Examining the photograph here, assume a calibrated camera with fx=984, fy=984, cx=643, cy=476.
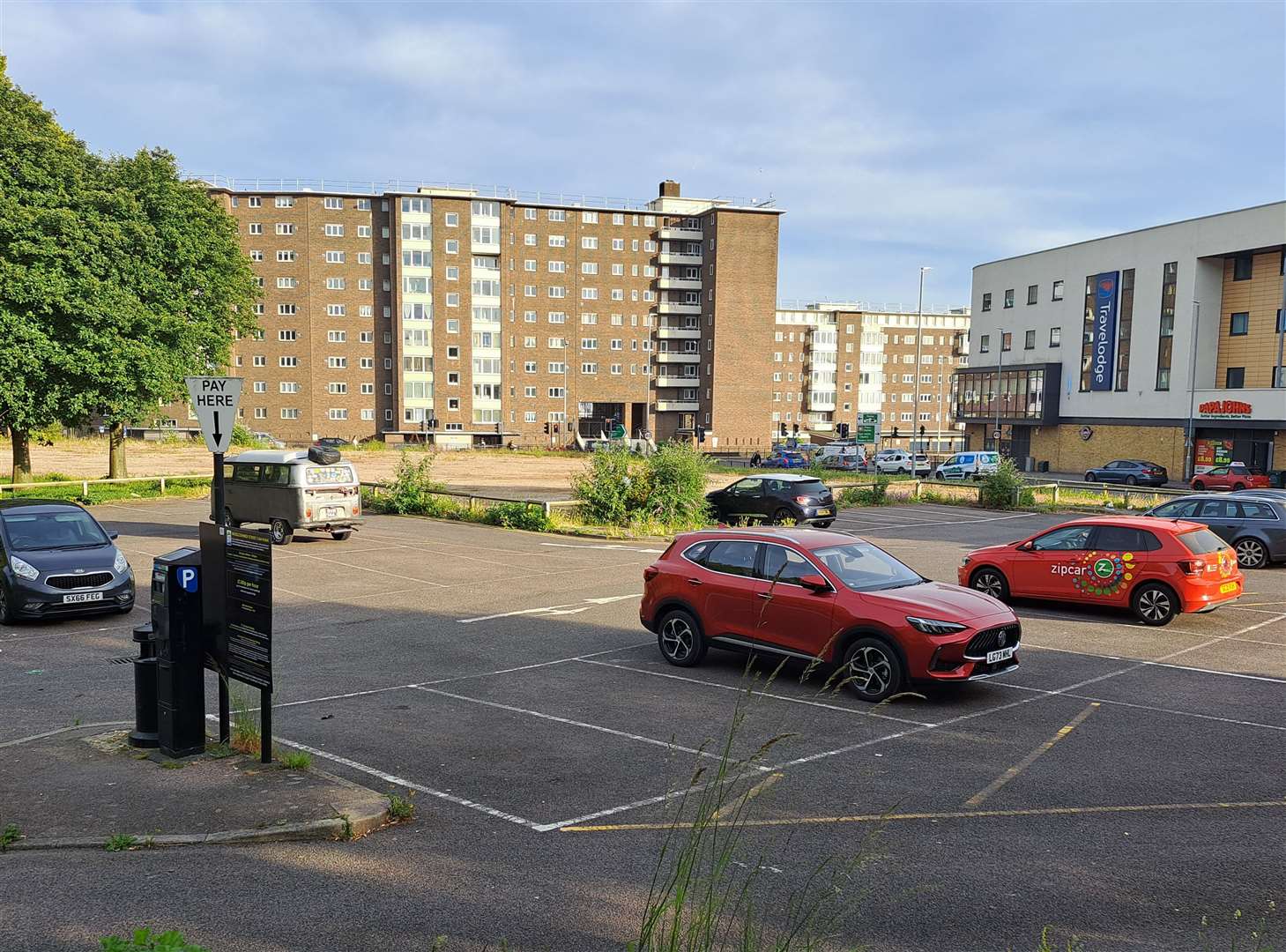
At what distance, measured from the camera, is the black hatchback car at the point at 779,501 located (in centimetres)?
2658

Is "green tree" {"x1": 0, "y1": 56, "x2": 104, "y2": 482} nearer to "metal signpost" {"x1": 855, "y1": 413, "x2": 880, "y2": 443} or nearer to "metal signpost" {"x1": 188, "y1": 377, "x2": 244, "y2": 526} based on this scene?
"metal signpost" {"x1": 188, "y1": 377, "x2": 244, "y2": 526}

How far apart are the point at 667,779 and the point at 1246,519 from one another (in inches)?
721

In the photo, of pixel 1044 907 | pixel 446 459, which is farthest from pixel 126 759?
pixel 446 459

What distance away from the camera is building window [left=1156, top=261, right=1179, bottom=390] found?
59.3 meters

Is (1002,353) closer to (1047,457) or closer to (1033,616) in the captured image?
(1047,457)

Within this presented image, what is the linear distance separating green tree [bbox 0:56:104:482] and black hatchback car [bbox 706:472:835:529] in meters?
20.5

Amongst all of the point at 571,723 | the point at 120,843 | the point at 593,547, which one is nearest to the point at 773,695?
the point at 571,723

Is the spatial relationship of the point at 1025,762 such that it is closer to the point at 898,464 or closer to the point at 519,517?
the point at 519,517

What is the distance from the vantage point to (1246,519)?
68.2ft

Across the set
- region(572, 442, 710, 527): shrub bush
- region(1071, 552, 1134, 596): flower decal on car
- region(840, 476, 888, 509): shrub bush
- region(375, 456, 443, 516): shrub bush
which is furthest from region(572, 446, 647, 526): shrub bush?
region(1071, 552, 1134, 596): flower decal on car

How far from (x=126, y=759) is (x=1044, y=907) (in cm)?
657

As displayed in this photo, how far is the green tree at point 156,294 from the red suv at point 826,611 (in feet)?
85.1

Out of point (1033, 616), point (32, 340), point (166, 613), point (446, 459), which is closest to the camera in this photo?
point (166, 613)

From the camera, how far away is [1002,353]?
2921 inches
